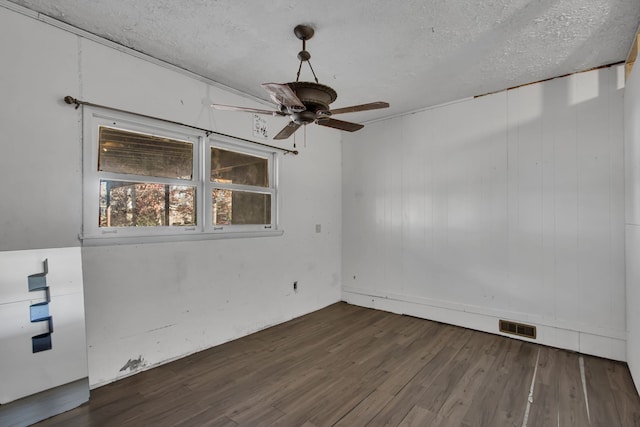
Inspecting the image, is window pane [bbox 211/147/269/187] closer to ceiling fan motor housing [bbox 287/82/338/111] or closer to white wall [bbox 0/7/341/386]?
white wall [bbox 0/7/341/386]

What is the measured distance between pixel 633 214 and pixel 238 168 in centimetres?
367

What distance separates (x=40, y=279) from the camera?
206 cm

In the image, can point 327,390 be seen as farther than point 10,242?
Yes

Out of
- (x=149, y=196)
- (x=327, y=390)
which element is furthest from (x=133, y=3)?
(x=327, y=390)

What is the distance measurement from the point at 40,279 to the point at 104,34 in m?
1.91

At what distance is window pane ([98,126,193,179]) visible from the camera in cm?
250

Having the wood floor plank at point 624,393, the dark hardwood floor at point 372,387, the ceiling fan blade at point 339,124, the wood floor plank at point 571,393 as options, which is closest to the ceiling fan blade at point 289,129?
the ceiling fan blade at point 339,124

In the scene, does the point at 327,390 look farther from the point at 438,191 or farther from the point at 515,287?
the point at 438,191

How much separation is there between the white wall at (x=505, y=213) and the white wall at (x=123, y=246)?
1424mm

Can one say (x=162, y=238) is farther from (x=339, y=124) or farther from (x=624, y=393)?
(x=624, y=393)

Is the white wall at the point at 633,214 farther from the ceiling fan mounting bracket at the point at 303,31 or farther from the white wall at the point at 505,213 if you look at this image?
the ceiling fan mounting bracket at the point at 303,31

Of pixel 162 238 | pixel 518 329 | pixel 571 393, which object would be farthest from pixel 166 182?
pixel 518 329

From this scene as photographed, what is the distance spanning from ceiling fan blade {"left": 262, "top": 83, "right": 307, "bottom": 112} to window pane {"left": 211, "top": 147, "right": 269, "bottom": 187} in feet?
4.97

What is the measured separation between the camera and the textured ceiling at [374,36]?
206 centimetres
